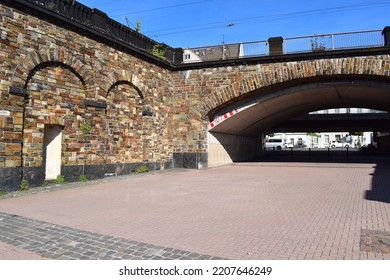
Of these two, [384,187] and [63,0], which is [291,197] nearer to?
[384,187]

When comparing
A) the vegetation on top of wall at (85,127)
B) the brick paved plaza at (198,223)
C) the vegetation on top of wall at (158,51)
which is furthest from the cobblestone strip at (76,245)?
the vegetation on top of wall at (158,51)

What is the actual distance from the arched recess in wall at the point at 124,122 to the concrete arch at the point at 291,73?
374cm

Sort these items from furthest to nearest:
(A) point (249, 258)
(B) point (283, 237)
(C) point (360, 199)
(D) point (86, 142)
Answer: (D) point (86, 142) < (C) point (360, 199) < (B) point (283, 237) < (A) point (249, 258)

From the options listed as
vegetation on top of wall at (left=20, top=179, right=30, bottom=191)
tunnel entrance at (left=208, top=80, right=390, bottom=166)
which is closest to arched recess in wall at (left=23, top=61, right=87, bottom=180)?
vegetation on top of wall at (left=20, top=179, right=30, bottom=191)

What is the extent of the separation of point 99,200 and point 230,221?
3.88 m

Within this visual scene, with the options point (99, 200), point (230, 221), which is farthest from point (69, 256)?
point (99, 200)

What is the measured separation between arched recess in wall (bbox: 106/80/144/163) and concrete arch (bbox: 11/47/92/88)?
5.13 ft

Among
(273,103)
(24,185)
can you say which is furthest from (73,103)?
(273,103)

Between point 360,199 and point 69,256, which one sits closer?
point 69,256

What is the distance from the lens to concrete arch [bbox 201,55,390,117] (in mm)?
14094

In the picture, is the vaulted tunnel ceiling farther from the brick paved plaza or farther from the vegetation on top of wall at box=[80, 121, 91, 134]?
the vegetation on top of wall at box=[80, 121, 91, 134]

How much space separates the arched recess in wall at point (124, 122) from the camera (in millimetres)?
13305

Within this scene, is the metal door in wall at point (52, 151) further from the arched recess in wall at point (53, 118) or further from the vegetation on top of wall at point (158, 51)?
the vegetation on top of wall at point (158, 51)

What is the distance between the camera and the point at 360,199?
7.81 m
